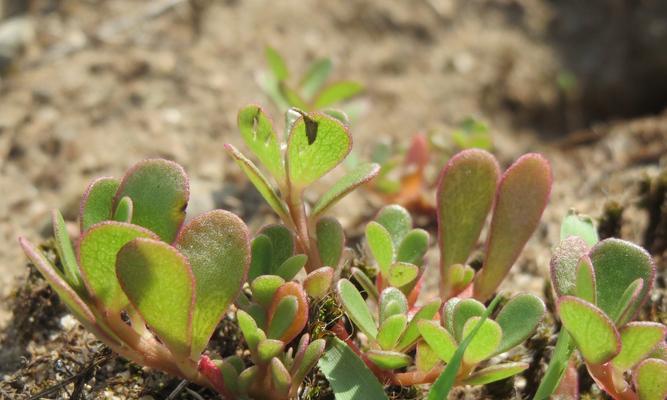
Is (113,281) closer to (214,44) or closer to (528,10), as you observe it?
(214,44)

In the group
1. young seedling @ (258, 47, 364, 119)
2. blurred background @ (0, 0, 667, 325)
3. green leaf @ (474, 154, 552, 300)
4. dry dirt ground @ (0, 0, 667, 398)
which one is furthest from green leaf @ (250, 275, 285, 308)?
young seedling @ (258, 47, 364, 119)

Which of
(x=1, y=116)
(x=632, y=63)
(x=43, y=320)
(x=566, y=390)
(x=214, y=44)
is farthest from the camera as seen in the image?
(x=632, y=63)

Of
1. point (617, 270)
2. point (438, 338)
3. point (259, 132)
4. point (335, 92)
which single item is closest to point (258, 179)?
point (259, 132)

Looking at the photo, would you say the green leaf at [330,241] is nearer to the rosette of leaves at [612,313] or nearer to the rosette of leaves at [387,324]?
the rosette of leaves at [387,324]

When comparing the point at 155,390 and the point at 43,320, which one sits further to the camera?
the point at 43,320

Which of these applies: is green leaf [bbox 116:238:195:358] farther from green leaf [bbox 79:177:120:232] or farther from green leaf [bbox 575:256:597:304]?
green leaf [bbox 575:256:597:304]

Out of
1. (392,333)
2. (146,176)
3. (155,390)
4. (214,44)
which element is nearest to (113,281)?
(146,176)
